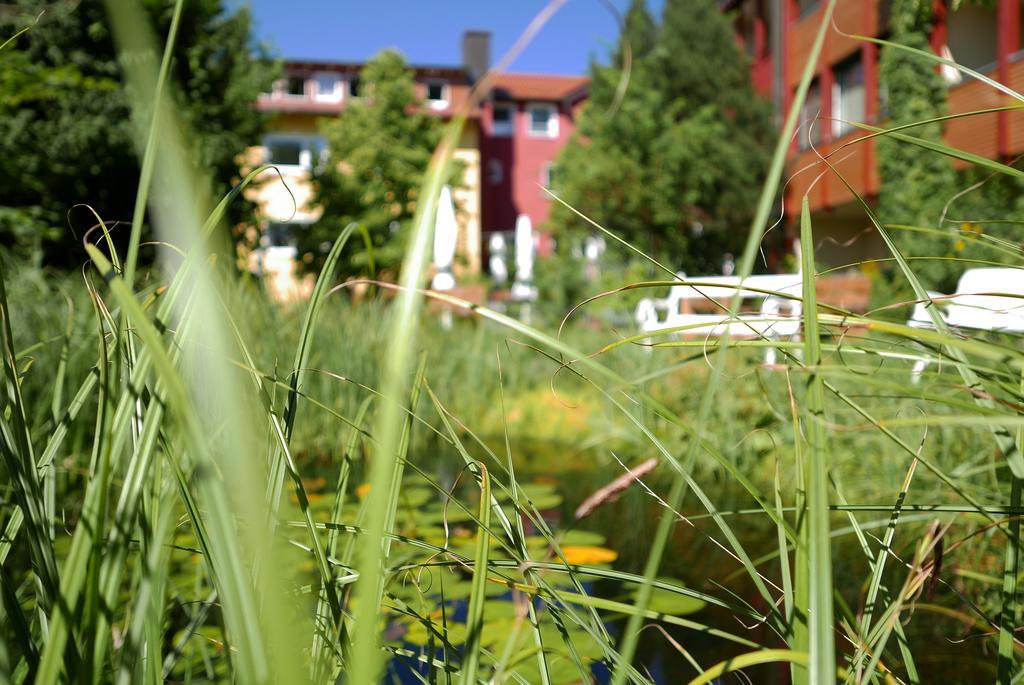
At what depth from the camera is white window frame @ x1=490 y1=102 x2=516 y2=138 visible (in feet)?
72.2

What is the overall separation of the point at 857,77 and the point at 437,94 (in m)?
11.9

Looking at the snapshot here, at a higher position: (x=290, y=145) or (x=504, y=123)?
(x=504, y=123)

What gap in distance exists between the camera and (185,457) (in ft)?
1.91

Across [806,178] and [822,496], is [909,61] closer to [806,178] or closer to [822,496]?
[806,178]

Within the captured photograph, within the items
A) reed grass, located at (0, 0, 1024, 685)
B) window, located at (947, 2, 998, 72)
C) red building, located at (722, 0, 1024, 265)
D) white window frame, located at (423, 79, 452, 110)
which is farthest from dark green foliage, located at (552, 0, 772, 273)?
reed grass, located at (0, 0, 1024, 685)

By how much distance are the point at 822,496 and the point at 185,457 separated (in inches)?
16.4

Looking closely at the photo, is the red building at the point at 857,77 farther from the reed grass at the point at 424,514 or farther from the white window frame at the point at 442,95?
the white window frame at the point at 442,95

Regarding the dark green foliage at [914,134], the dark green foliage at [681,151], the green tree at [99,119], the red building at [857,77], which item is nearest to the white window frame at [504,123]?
the dark green foliage at [681,151]

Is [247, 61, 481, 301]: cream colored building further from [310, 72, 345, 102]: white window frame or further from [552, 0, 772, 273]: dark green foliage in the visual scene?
[552, 0, 772, 273]: dark green foliage

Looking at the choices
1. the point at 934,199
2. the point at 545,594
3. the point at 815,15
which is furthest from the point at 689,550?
the point at 815,15

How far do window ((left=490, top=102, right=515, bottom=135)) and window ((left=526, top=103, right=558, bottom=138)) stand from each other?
50 centimetres

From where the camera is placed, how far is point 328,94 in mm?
20312

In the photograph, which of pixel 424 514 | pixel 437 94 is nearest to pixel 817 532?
pixel 424 514

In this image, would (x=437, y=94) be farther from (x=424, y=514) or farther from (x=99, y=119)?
(x=424, y=514)
